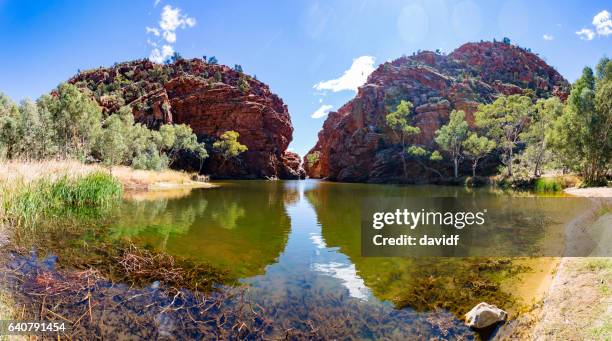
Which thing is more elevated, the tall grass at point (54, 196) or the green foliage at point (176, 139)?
the green foliage at point (176, 139)

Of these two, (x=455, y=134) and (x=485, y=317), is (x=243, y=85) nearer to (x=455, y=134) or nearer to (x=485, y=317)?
(x=455, y=134)

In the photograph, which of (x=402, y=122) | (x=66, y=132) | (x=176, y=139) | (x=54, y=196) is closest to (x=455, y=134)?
(x=402, y=122)

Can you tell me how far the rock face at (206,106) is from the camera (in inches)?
2911

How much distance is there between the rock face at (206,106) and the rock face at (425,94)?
16745mm

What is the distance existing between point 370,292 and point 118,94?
79.7 m

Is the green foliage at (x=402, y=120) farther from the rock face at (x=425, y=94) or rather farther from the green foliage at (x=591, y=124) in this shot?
the green foliage at (x=591, y=124)

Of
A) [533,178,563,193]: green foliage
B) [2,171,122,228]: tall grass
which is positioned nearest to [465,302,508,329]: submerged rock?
[2,171,122,228]: tall grass

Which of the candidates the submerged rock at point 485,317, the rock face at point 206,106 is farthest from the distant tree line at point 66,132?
the submerged rock at point 485,317

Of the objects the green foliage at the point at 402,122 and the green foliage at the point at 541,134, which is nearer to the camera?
the green foliage at the point at 541,134

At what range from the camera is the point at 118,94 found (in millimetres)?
71688

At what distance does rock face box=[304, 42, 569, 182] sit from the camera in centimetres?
6569

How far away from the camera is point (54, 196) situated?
14.9 m

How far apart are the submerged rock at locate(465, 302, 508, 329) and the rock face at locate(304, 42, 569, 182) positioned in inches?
2240

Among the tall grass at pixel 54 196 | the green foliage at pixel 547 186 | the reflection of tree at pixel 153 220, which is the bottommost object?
the reflection of tree at pixel 153 220
